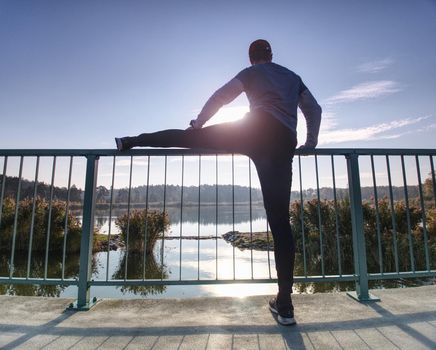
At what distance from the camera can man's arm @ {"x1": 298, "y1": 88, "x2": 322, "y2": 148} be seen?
6.60ft

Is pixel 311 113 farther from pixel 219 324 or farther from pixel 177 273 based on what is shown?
pixel 177 273

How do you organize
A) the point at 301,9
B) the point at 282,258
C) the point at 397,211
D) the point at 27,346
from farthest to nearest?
the point at 397,211, the point at 301,9, the point at 282,258, the point at 27,346

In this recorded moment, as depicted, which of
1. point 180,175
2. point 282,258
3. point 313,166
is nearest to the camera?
point 282,258

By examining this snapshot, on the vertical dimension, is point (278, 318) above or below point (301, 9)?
below

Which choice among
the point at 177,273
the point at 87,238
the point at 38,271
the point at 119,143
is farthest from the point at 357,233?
the point at 38,271

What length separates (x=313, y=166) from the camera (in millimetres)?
2432

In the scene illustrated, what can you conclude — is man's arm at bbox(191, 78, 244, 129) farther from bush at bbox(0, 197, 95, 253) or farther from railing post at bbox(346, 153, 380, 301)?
bush at bbox(0, 197, 95, 253)

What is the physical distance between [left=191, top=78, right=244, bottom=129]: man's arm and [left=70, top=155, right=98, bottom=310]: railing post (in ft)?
2.98

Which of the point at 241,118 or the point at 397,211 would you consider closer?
the point at 241,118

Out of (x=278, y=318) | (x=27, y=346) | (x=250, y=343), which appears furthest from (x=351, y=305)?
(x=27, y=346)

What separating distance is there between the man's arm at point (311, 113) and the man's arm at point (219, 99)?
1.60ft

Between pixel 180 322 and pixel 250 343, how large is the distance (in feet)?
1.62

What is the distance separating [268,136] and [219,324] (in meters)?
1.13

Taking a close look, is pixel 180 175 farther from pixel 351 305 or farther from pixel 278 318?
pixel 351 305
